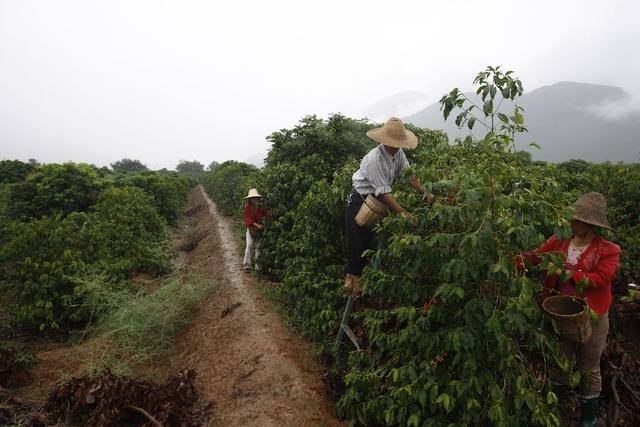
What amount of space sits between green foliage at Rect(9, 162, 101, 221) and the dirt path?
7.25m

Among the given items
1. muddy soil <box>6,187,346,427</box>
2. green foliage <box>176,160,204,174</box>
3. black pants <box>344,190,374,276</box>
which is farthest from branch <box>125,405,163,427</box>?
green foliage <box>176,160,204,174</box>

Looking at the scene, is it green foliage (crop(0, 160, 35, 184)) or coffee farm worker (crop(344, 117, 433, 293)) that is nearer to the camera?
coffee farm worker (crop(344, 117, 433, 293))

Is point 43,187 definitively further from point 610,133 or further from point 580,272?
point 610,133

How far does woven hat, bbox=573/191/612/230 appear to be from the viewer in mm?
2682

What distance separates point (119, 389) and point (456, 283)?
352 cm

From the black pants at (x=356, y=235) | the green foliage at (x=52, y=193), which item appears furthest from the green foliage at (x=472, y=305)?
the green foliage at (x=52, y=193)

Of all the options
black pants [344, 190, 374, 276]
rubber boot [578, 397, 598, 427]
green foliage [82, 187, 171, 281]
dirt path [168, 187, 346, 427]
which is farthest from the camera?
green foliage [82, 187, 171, 281]

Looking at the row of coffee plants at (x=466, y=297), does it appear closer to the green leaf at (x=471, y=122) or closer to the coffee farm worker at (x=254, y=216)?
the green leaf at (x=471, y=122)

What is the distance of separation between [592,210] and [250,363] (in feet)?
12.5

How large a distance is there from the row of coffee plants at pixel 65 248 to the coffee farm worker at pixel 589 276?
254 inches

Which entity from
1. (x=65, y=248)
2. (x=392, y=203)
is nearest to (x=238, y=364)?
(x=392, y=203)

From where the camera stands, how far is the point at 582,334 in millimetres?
2461

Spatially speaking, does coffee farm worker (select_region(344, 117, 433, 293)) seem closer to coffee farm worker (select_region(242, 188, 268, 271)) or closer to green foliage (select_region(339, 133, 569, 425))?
green foliage (select_region(339, 133, 569, 425))

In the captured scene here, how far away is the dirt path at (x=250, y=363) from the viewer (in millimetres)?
3674
